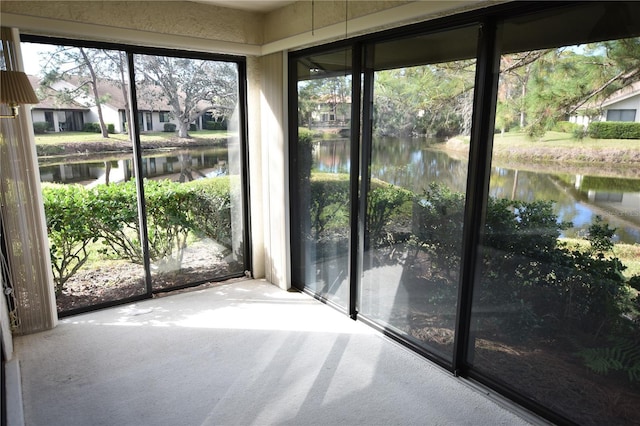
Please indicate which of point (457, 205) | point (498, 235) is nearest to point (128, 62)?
point (457, 205)

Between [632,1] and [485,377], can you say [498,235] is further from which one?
[632,1]

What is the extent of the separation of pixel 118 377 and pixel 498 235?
8.09 feet

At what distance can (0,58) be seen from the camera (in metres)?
2.72

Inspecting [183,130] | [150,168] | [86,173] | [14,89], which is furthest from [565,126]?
[86,173]

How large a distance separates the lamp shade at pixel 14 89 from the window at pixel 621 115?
9.64 feet

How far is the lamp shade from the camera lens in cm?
218

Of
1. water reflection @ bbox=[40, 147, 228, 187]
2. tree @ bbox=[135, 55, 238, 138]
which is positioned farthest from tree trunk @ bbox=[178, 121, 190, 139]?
water reflection @ bbox=[40, 147, 228, 187]

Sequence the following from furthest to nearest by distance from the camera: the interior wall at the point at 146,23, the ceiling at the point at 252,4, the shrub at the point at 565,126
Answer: the ceiling at the point at 252,4
the interior wall at the point at 146,23
the shrub at the point at 565,126

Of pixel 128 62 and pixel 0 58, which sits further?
pixel 128 62

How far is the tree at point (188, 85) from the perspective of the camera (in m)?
3.47

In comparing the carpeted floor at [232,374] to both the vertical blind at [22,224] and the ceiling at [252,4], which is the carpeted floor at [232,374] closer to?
the vertical blind at [22,224]

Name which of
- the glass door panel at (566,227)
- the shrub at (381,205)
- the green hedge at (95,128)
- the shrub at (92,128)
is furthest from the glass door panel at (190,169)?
the glass door panel at (566,227)

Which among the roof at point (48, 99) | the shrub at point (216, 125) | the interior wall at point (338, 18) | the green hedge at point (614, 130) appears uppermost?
the interior wall at point (338, 18)

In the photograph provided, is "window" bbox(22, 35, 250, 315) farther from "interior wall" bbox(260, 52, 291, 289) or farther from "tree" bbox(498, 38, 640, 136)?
"tree" bbox(498, 38, 640, 136)
